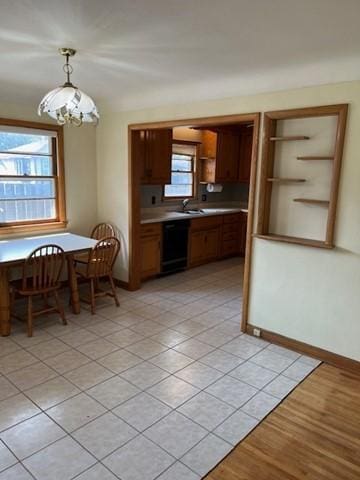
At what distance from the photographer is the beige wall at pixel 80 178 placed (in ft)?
14.8

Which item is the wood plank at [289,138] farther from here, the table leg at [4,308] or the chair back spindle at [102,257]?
the table leg at [4,308]

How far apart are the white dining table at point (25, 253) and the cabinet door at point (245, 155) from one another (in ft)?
11.5

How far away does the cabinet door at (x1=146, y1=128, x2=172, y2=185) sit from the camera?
4914mm

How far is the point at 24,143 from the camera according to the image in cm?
417

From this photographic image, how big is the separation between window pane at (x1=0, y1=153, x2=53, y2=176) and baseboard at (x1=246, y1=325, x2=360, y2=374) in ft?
9.95

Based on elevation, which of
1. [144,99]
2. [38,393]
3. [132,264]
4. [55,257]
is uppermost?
[144,99]

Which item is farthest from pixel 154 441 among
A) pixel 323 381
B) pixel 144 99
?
pixel 144 99

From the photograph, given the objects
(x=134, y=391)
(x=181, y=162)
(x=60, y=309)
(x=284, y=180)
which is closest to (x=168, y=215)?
(x=181, y=162)

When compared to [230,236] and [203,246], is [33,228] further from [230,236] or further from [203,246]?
[230,236]

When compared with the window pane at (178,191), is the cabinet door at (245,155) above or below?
above

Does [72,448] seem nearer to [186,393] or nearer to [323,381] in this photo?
[186,393]

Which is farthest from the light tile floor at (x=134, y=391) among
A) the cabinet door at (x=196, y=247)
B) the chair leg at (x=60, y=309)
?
the cabinet door at (x=196, y=247)

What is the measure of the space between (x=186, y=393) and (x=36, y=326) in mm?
1808

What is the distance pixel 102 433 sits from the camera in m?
2.15
